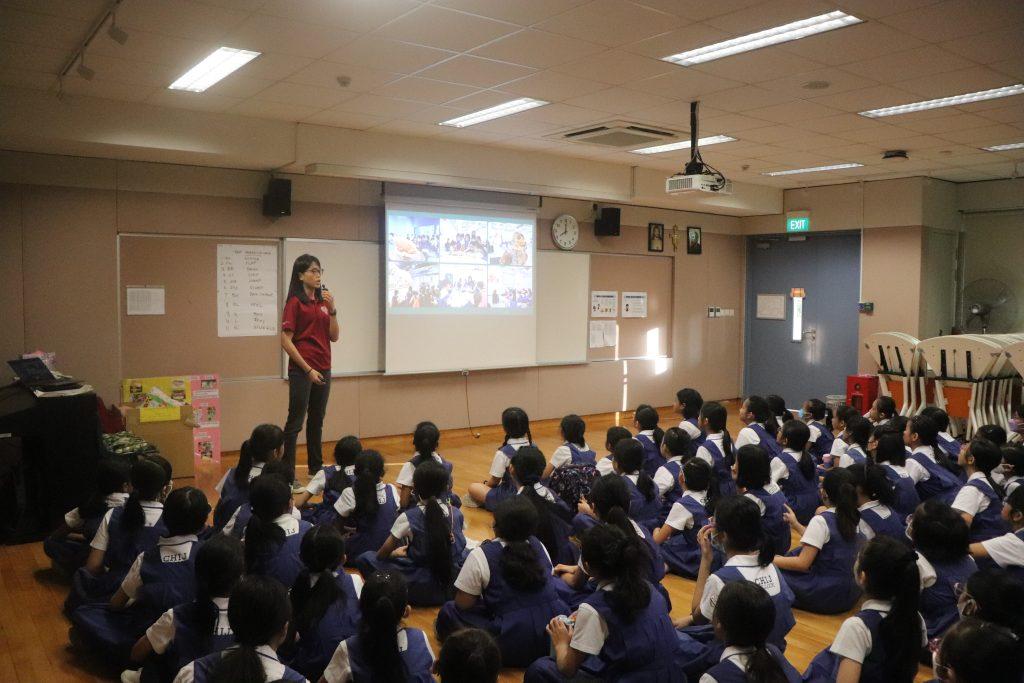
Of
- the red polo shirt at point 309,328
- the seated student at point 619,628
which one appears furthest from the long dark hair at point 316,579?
the red polo shirt at point 309,328

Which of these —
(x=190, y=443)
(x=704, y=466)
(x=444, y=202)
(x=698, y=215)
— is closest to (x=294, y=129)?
(x=444, y=202)

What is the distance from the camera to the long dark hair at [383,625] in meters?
2.06

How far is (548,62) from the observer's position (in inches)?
178

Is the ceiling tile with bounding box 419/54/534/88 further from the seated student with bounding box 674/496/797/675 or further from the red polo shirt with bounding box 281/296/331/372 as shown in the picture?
the seated student with bounding box 674/496/797/675

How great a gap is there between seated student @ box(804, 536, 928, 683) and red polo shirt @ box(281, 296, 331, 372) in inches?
172

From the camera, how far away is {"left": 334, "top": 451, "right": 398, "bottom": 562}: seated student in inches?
147

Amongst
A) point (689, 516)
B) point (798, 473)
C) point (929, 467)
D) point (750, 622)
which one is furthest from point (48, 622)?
point (929, 467)

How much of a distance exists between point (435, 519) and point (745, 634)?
5.21 ft

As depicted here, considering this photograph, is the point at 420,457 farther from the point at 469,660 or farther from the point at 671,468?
the point at 469,660

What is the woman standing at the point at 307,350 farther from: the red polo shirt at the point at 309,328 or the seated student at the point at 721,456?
the seated student at the point at 721,456

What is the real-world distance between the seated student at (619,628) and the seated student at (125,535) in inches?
70.3

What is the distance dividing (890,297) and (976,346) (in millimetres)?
1908

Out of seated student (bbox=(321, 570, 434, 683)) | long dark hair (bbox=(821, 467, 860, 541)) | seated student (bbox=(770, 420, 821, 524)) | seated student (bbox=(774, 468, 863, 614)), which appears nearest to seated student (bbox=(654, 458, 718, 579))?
seated student (bbox=(774, 468, 863, 614))

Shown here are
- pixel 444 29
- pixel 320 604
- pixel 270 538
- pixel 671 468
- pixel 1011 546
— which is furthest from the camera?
pixel 671 468
